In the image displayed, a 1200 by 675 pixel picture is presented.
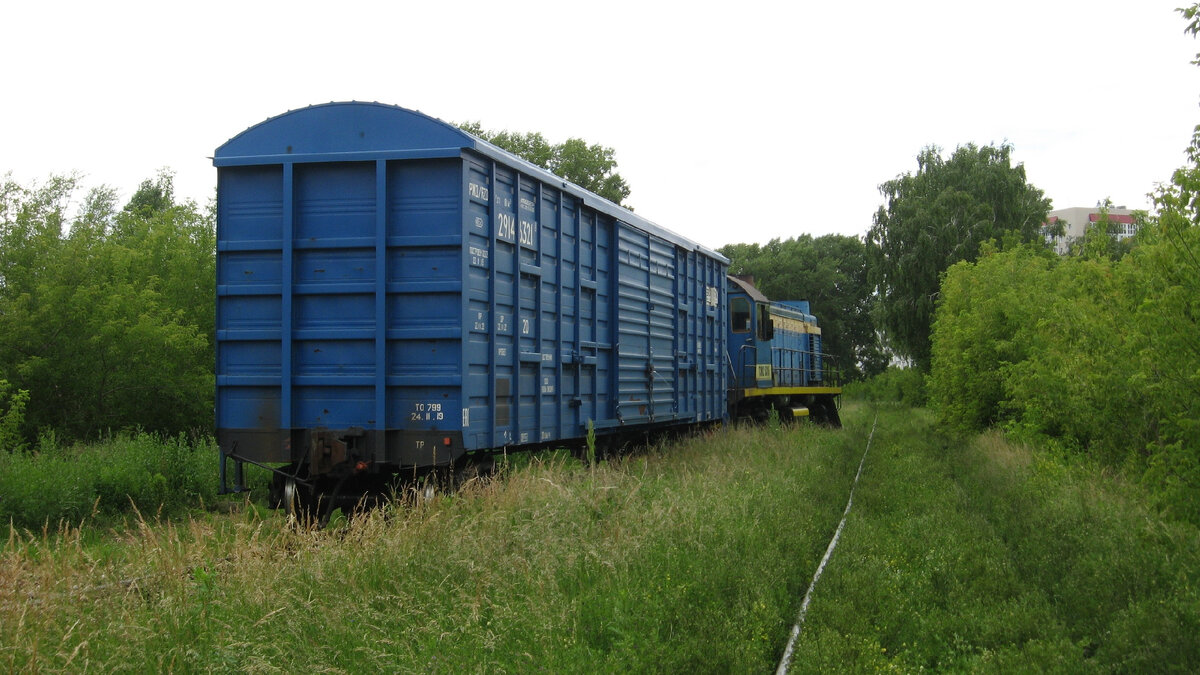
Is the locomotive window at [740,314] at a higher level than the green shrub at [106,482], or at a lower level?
higher

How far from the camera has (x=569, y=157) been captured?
46.8m

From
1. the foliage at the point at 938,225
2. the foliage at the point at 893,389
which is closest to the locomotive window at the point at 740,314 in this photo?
the foliage at the point at 938,225

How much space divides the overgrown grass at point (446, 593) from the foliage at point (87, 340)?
13173 millimetres

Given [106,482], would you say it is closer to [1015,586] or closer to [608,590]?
[608,590]

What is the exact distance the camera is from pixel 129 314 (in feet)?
65.5

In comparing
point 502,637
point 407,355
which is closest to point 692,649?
point 502,637

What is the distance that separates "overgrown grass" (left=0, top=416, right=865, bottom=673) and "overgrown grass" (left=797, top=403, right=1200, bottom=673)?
0.59 meters

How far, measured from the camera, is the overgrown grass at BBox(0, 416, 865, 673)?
484 centimetres

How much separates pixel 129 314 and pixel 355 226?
1370 cm

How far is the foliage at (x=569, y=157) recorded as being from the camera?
4609 centimetres

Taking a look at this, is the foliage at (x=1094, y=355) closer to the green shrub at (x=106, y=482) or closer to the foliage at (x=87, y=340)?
the green shrub at (x=106, y=482)

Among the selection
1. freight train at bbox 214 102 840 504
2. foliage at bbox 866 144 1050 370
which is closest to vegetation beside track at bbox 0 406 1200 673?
freight train at bbox 214 102 840 504

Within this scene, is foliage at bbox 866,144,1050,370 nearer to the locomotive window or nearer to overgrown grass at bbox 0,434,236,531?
the locomotive window

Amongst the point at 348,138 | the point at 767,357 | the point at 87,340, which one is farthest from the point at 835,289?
the point at 348,138
